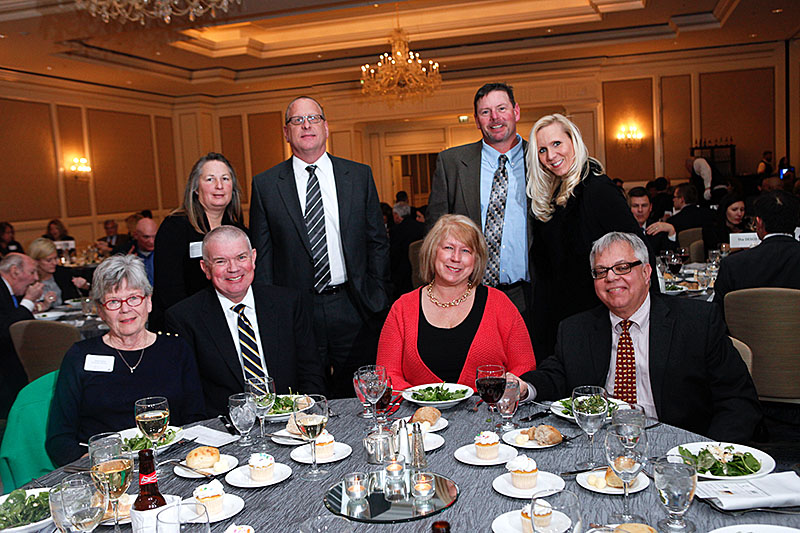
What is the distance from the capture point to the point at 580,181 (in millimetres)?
2988

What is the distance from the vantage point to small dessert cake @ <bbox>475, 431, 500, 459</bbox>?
1740 millimetres

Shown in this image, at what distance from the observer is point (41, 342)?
13.4ft

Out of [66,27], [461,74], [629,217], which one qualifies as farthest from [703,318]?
[461,74]

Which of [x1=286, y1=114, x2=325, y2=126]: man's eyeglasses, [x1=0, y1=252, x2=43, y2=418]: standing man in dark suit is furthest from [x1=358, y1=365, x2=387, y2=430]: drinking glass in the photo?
[x1=0, y1=252, x2=43, y2=418]: standing man in dark suit

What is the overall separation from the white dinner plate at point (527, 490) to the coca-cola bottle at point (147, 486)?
30.8 inches

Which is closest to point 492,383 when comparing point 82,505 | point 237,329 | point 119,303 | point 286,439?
point 286,439

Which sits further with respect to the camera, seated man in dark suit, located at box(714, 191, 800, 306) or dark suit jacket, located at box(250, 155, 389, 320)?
seated man in dark suit, located at box(714, 191, 800, 306)

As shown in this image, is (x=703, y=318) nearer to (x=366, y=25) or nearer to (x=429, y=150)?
(x=366, y=25)

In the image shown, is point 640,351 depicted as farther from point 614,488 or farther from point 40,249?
point 40,249

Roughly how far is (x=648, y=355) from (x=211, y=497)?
1.58m

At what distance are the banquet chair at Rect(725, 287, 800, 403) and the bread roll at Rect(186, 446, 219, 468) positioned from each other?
9.60ft

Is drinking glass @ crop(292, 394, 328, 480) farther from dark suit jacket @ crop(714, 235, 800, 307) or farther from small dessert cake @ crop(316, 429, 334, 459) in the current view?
dark suit jacket @ crop(714, 235, 800, 307)

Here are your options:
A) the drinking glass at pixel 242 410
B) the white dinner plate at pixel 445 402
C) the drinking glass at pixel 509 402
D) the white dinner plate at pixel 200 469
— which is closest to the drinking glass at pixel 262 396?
the drinking glass at pixel 242 410

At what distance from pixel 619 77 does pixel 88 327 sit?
10021 millimetres
